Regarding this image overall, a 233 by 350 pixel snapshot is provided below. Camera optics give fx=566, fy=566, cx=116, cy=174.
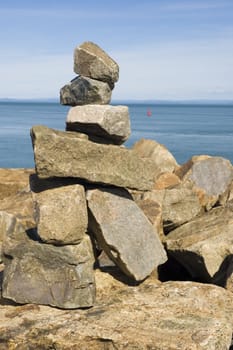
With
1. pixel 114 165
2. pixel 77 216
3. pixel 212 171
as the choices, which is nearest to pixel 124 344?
pixel 77 216

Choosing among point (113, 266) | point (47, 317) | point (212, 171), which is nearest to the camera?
point (47, 317)

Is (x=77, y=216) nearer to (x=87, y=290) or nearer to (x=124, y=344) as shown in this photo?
(x=87, y=290)

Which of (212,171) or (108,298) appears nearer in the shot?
(108,298)

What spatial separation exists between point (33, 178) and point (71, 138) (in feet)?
3.26

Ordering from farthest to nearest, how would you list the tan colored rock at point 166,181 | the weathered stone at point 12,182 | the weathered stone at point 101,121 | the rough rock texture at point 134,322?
the weathered stone at point 12,182, the tan colored rock at point 166,181, the weathered stone at point 101,121, the rough rock texture at point 134,322

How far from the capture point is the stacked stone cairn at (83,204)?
8156 millimetres

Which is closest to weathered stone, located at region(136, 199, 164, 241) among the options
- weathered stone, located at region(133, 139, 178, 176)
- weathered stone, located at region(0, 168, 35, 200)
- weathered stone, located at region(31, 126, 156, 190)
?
weathered stone, located at region(31, 126, 156, 190)

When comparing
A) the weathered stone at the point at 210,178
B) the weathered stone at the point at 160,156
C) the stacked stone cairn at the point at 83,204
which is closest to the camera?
the stacked stone cairn at the point at 83,204

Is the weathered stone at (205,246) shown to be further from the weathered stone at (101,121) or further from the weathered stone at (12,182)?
the weathered stone at (12,182)

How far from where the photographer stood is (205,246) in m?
9.42

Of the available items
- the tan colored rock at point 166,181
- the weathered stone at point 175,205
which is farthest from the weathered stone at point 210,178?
the weathered stone at point 175,205

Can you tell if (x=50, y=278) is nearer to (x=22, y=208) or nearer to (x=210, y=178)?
(x=22, y=208)

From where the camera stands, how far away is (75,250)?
8305 millimetres

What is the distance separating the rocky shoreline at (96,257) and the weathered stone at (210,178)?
3289mm
